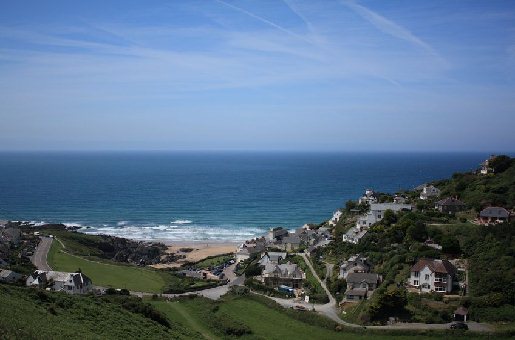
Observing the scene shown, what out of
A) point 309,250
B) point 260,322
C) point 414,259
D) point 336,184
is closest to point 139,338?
point 260,322

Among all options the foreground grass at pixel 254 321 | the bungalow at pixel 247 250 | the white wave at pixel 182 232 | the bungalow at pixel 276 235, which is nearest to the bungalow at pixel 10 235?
the white wave at pixel 182 232

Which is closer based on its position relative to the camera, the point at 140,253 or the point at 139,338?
the point at 139,338

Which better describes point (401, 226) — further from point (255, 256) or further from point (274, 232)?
point (274, 232)

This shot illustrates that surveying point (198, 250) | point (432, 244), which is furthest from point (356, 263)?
point (198, 250)

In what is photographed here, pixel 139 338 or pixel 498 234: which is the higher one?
pixel 498 234

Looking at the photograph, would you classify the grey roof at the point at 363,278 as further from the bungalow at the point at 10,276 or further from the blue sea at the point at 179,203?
the blue sea at the point at 179,203

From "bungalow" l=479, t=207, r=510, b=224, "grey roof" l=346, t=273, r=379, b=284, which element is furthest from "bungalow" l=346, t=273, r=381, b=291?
"bungalow" l=479, t=207, r=510, b=224

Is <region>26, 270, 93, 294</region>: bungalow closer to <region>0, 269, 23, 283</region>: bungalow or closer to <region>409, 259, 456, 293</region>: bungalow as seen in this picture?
<region>0, 269, 23, 283</region>: bungalow
